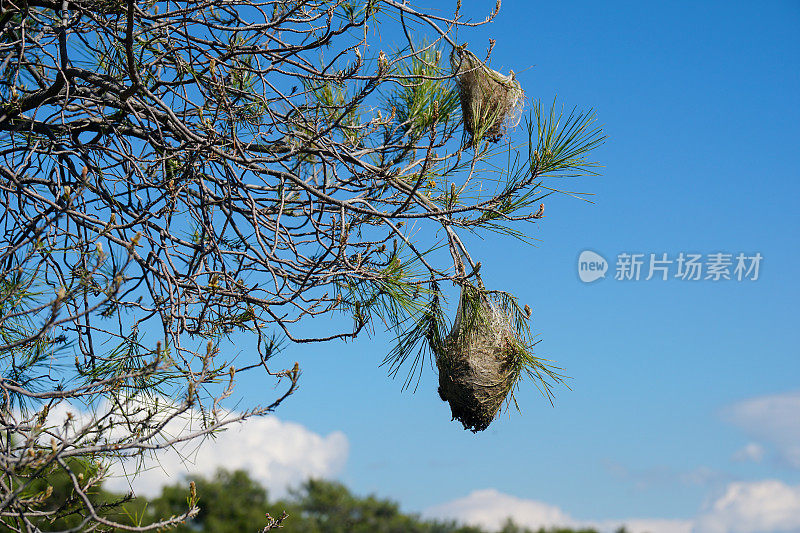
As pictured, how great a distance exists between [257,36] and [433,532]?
1069 cm

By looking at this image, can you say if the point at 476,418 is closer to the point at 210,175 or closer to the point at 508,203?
the point at 508,203

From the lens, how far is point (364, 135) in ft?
10.1

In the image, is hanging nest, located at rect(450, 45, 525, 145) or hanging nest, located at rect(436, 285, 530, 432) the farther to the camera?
hanging nest, located at rect(450, 45, 525, 145)

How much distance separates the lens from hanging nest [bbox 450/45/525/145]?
2.91 metres

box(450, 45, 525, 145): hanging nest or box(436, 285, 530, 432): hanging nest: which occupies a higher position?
box(450, 45, 525, 145): hanging nest

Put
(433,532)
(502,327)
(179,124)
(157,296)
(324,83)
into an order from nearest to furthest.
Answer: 1. (179,124)
2. (157,296)
3. (502,327)
4. (324,83)
5. (433,532)

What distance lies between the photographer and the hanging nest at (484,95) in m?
2.91

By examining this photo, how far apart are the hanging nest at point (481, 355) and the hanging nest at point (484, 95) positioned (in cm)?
72

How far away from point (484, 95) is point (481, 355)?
1.09m

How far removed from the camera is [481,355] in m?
2.63

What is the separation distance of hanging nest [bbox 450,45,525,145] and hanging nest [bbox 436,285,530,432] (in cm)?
72

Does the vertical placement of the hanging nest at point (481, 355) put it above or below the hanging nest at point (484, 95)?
below

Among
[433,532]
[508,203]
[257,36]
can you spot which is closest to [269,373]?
[508,203]

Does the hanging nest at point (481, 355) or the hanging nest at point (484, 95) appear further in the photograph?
the hanging nest at point (484, 95)
